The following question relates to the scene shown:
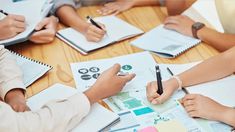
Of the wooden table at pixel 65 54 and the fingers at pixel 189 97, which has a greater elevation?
the fingers at pixel 189 97

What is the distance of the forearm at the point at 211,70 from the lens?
1.20m

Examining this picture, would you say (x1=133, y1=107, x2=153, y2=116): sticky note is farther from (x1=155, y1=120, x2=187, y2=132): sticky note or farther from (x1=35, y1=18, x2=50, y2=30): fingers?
(x1=35, y1=18, x2=50, y2=30): fingers

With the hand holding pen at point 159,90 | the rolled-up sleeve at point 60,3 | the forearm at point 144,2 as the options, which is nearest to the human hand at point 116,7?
the forearm at point 144,2

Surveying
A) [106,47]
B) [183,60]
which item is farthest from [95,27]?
[183,60]

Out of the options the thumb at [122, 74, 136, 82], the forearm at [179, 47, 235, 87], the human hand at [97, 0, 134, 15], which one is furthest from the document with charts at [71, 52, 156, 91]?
the human hand at [97, 0, 134, 15]

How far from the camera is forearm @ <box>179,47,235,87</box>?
47.3 inches

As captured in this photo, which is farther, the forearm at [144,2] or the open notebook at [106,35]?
the forearm at [144,2]

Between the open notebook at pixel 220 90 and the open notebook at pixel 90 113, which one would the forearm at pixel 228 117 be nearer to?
the open notebook at pixel 220 90

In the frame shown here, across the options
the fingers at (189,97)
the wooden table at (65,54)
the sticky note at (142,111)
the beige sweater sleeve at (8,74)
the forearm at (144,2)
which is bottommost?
the wooden table at (65,54)

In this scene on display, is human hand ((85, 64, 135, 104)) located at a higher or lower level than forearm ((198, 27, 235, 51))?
lower

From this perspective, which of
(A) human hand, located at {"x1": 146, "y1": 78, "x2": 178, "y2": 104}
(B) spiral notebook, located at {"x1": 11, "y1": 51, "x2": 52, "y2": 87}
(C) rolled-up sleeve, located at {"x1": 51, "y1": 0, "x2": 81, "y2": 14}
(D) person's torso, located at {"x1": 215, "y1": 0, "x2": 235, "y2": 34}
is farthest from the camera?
(C) rolled-up sleeve, located at {"x1": 51, "y1": 0, "x2": 81, "y2": 14}

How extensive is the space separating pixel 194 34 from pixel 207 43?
0.21ft

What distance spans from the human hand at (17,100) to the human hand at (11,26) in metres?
0.32

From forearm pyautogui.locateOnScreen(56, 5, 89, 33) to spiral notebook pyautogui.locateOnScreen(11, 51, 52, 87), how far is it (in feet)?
0.89
